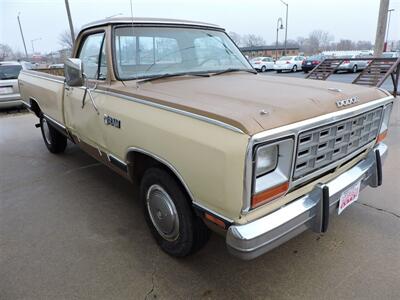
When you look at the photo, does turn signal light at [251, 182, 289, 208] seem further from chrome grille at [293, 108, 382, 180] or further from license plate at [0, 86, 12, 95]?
license plate at [0, 86, 12, 95]

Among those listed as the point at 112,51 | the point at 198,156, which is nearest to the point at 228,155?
the point at 198,156

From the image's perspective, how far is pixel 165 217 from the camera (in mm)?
2447

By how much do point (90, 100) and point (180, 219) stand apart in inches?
60.7

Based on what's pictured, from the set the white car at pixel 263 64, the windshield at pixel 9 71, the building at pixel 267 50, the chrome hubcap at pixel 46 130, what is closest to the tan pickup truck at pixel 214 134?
the chrome hubcap at pixel 46 130

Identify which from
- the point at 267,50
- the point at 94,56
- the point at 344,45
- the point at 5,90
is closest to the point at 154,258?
the point at 94,56

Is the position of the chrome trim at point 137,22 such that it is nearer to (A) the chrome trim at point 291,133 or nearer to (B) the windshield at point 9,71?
(A) the chrome trim at point 291,133

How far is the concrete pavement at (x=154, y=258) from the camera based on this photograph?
2.24 m

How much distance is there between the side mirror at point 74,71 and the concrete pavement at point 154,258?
135cm

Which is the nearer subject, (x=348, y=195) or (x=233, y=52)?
(x=348, y=195)

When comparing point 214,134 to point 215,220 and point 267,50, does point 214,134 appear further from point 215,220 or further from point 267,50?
point 267,50

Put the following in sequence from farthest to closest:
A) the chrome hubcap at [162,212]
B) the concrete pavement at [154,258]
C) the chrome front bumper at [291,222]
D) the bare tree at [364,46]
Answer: the bare tree at [364,46], the chrome hubcap at [162,212], the concrete pavement at [154,258], the chrome front bumper at [291,222]

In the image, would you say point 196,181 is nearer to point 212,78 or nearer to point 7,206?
point 212,78

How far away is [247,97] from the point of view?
218 centimetres

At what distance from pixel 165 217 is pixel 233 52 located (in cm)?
212
